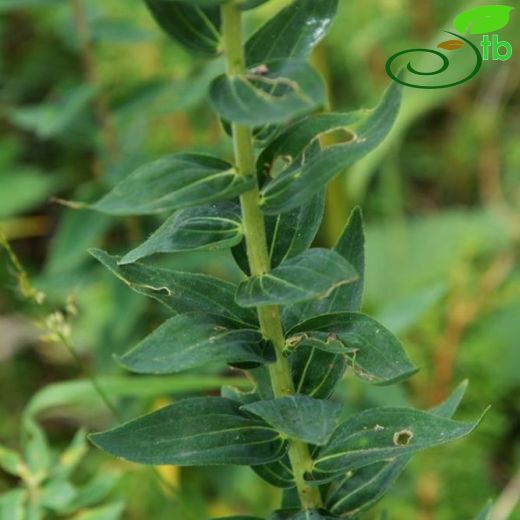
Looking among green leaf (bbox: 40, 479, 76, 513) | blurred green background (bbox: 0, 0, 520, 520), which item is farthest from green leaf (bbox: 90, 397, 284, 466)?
green leaf (bbox: 40, 479, 76, 513)

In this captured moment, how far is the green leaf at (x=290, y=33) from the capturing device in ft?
2.57

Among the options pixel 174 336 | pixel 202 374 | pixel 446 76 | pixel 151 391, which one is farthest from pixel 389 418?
pixel 446 76

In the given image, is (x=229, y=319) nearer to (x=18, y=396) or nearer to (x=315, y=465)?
(x=315, y=465)

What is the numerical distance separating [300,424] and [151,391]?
2.26 ft

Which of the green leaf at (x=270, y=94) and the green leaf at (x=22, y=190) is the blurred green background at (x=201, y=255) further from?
the green leaf at (x=270, y=94)

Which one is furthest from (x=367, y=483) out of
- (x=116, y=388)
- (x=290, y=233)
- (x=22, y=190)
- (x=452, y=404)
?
(x=22, y=190)

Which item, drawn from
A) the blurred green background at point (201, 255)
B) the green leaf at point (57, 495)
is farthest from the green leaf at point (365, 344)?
the green leaf at point (57, 495)

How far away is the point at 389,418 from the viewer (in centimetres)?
84

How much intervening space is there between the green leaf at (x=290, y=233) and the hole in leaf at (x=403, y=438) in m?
0.17

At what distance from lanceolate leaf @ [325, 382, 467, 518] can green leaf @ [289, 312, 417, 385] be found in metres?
0.14

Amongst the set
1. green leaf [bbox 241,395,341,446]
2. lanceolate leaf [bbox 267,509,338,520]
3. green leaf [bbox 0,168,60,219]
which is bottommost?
green leaf [bbox 0,168,60,219]

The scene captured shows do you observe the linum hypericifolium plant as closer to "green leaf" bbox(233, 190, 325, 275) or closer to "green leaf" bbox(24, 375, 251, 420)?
"green leaf" bbox(233, 190, 325, 275)

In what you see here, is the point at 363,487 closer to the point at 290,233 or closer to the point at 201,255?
the point at 290,233

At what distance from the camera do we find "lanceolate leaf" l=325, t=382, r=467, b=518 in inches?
36.3
